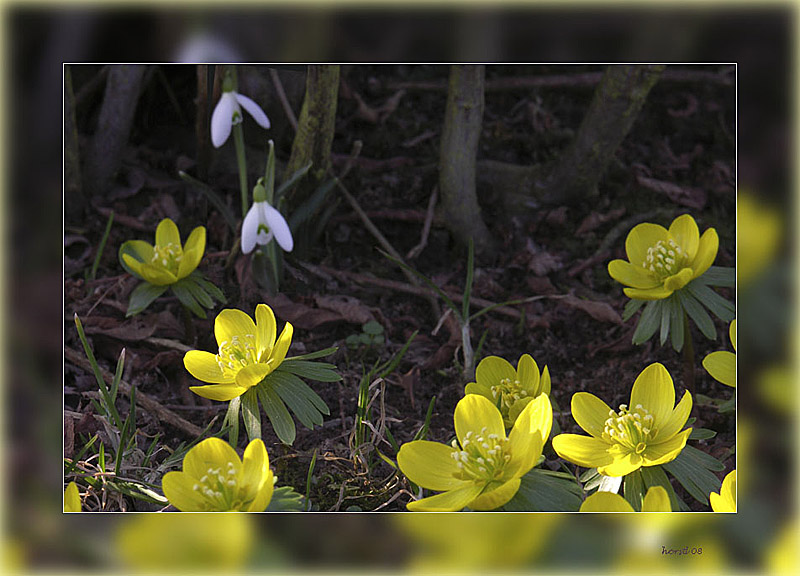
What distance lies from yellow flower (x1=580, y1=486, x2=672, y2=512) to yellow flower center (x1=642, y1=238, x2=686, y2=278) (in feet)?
0.79

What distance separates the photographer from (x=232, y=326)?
3.01 feet

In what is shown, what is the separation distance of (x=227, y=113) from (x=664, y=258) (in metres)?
0.52

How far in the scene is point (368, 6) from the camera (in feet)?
2.97

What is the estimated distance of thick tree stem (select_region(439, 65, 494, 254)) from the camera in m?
0.92

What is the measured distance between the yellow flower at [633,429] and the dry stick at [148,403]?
417mm

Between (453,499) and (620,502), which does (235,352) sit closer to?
(453,499)

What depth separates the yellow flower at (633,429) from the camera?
34.9 inches

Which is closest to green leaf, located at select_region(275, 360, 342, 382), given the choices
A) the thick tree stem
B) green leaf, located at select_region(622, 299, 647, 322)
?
the thick tree stem

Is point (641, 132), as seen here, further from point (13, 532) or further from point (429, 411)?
point (13, 532)

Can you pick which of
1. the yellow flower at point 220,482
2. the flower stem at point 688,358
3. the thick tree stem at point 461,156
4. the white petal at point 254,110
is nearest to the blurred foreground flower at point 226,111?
the white petal at point 254,110

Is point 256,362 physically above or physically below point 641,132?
below

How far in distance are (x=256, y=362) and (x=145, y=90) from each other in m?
0.33

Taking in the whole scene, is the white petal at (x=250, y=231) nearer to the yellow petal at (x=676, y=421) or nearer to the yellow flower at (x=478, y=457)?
the yellow flower at (x=478, y=457)

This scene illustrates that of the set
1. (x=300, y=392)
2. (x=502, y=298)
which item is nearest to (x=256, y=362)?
(x=300, y=392)
